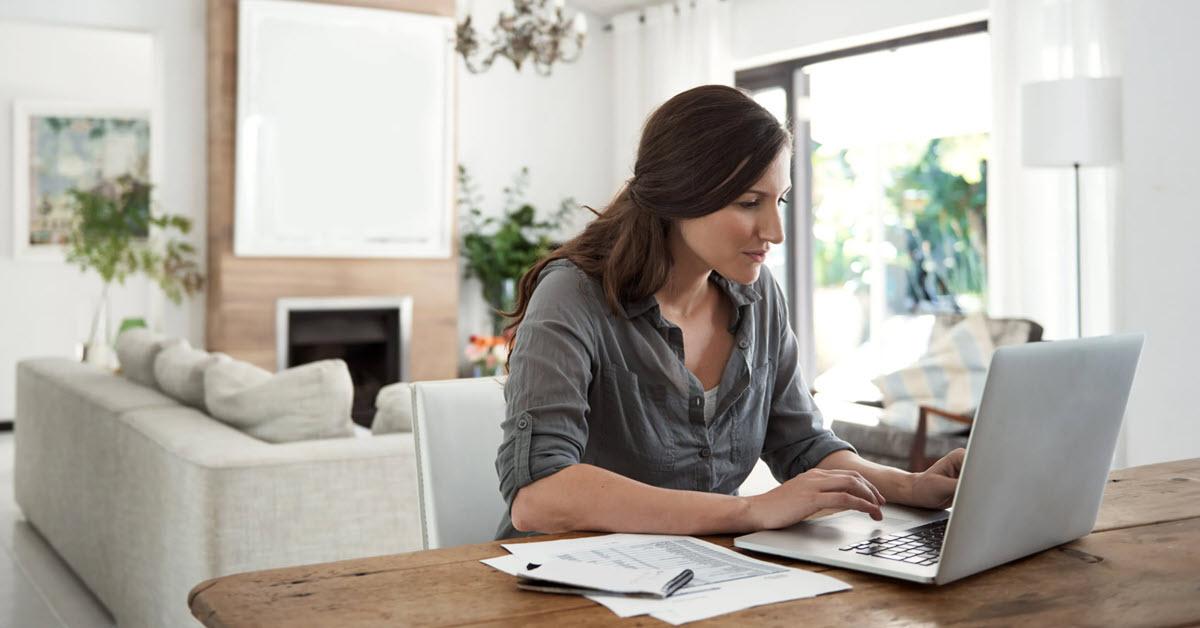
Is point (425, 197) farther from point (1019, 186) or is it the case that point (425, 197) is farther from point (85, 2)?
point (1019, 186)

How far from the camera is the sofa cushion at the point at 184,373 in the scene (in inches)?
125

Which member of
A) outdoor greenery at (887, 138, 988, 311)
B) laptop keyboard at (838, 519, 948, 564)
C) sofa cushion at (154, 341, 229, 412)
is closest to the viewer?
laptop keyboard at (838, 519, 948, 564)

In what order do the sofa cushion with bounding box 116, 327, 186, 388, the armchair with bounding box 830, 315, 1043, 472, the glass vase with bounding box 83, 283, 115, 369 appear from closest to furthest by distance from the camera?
the sofa cushion with bounding box 116, 327, 186, 388 < the armchair with bounding box 830, 315, 1043, 472 < the glass vase with bounding box 83, 283, 115, 369

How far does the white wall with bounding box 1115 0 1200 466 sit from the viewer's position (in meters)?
3.50

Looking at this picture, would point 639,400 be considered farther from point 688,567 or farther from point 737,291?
point 688,567

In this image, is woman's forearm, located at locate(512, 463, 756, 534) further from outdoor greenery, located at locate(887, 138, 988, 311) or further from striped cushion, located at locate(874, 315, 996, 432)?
outdoor greenery, located at locate(887, 138, 988, 311)

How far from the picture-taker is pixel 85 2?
20.0 feet

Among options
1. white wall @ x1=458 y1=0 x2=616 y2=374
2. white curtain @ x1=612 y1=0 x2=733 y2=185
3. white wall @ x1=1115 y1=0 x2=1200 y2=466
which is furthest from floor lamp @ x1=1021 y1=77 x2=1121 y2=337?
white wall @ x1=458 y1=0 x2=616 y2=374

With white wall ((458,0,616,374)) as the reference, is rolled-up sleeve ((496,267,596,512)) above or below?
below

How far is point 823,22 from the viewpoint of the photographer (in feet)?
20.3

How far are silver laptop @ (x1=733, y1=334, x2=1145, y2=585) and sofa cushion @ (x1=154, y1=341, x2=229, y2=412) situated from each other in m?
2.27

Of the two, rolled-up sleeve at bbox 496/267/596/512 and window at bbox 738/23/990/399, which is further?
window at bbox 738/23/990/399

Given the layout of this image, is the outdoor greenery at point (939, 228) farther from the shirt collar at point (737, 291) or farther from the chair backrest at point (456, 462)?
the chair backrest at point (456, 462)

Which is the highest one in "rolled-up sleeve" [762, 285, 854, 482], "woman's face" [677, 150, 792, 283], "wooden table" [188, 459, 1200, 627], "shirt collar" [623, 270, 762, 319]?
"woman's face" [677, 150, 792, 283]
